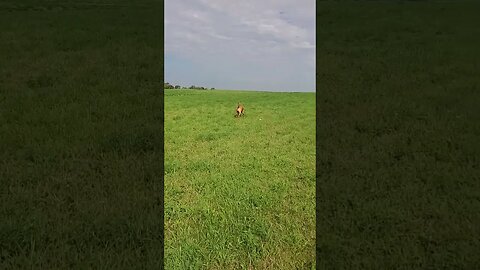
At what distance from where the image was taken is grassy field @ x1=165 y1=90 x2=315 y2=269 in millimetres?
5137

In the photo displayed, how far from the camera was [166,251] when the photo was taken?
516 cm
